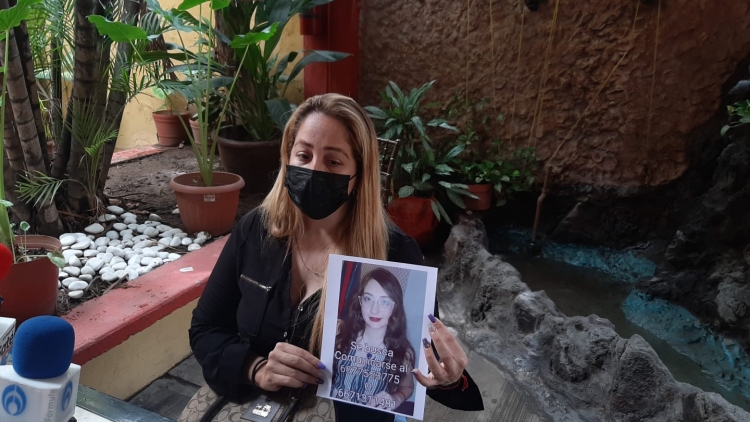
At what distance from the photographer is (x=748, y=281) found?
298 cm

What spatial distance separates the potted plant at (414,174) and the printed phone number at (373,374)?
8.34ft

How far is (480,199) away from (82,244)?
2535 millimetres

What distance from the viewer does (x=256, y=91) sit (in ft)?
11.8

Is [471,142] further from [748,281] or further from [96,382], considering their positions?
[96,382]

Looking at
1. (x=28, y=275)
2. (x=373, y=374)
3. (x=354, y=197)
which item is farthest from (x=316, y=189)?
(x=28, y=275)

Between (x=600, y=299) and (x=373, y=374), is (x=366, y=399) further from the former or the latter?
(x=600, y=299)

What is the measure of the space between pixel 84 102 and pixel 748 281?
12.2ft

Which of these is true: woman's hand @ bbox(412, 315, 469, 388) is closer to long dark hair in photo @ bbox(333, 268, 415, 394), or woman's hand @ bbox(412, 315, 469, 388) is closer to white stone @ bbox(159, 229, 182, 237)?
long dark hair in photo @ bbox(333, 268, 415, 394)

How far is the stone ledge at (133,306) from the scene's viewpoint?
1905 millimetres

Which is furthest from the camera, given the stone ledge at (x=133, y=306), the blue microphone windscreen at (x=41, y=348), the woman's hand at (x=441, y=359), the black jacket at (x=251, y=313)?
the stone ledge at (x=133, y=306)

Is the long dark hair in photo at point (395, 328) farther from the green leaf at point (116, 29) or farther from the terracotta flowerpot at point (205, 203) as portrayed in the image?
the terracotta flowerpot at point (205, 203)

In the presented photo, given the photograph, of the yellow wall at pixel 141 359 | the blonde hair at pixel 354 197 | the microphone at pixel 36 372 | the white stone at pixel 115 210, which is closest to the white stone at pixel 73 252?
the white stone at pixel 115 210

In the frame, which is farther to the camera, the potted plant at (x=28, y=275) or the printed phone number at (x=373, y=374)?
the potted plant at (x=28, y=275)

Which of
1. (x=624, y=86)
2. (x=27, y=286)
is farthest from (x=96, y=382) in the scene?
(x=624, y=86)
